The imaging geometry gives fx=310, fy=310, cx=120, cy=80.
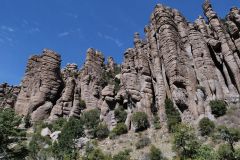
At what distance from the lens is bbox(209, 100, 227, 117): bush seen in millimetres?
47656

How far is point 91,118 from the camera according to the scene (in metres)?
62.4

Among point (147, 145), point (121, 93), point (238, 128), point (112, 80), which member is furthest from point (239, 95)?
point (112, 80)

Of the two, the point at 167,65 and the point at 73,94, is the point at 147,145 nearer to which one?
the point at 167,65

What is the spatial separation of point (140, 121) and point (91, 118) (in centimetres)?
1307

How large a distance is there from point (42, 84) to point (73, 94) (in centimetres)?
793

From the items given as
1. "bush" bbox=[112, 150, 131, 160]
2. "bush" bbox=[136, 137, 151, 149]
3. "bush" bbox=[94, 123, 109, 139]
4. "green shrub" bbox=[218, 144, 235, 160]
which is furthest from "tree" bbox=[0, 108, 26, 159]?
"bush" bbox=[94, 123, 109, 139]

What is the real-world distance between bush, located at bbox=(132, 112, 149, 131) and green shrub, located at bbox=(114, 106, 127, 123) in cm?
571

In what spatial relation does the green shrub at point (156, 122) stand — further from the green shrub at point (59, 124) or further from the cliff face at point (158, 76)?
the green shrub at point (59, 124)

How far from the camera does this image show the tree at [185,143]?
129ft

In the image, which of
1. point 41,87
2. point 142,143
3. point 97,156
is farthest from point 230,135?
point 41,87

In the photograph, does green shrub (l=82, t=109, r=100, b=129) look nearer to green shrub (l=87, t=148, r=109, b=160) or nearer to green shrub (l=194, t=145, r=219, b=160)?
green shrub (l=87, t=148, r=109, b=160)

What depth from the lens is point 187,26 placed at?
65.8m

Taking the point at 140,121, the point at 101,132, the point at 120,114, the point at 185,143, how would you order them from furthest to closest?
the point at 120,114 < the point at 101,132 < the point at 140,121 < the point at 185,143

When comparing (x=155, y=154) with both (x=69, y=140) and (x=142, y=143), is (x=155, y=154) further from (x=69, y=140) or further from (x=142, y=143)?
(x=69, y=140)
